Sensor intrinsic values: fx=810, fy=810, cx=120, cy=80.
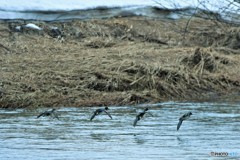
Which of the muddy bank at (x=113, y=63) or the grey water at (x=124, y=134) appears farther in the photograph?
the muddy bank at (x=113, y=63)

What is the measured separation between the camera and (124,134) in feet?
34.8

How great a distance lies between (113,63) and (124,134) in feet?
13.4

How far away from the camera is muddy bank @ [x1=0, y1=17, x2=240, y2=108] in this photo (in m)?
13.2

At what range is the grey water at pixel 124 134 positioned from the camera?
932 cm

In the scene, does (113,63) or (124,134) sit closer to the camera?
(124,134)

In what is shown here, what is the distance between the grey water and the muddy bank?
0.48 metres

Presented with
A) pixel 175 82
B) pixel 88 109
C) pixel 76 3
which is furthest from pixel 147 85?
pixel 76 3

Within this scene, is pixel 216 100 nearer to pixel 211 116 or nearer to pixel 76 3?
pixel 211 116

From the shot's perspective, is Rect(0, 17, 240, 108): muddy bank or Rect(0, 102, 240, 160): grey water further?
Rect(0, 17, 240, 108): muddy bank

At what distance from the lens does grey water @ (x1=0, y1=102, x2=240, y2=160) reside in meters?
9.32

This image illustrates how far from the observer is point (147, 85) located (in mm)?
13719

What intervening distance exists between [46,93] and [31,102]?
40cm

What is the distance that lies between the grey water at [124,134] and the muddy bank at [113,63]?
48cm

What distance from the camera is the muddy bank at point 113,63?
13195 mm
